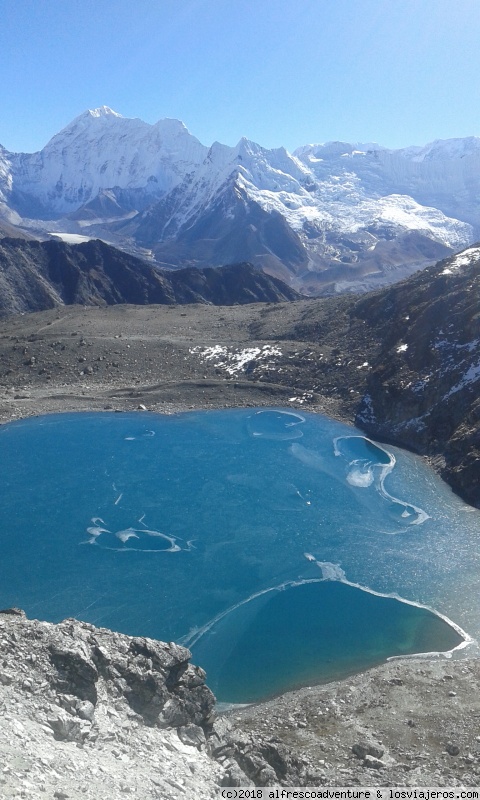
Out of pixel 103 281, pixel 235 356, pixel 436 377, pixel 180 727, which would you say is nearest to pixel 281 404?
pixel 235 356

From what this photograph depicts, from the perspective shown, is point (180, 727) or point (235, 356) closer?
point (180, 727)

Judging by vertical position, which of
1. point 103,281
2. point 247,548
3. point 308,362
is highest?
point 103,281

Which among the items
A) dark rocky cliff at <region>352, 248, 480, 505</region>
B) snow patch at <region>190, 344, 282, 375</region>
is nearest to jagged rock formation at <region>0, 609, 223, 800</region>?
dark rocky cliff at <region>352, 248, 480, 505</region>

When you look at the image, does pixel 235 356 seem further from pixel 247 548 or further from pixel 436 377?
pixel 247 548

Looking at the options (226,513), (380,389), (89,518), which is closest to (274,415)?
(380,389)

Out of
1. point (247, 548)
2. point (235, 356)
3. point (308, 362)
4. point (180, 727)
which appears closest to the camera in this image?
point (180, 727)

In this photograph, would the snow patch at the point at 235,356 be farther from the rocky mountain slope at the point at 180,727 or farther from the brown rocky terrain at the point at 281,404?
the rocky mountain slope at the point at 180,727

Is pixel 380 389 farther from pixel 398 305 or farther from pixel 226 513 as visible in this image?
pixel 226 513

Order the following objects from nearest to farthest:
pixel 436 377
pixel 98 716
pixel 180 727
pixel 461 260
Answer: pixel 98 716 < pixel 180 727 < pixel 436 377 < pixel 461 260
